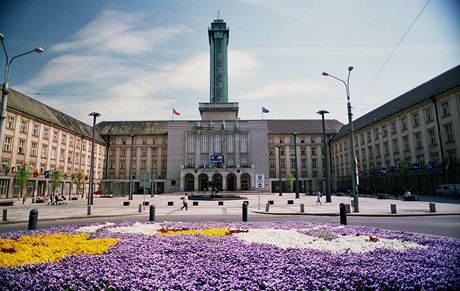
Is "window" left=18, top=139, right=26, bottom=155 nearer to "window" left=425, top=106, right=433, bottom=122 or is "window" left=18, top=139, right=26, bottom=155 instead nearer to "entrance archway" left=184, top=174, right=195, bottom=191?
"entrance archway" left=184, top=174, right=195, bottom=191

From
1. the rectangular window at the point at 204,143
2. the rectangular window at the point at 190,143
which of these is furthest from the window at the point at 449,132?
the rectangular window at the point at 190,143

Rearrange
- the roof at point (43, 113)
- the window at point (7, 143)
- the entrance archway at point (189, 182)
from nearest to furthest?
the window at point (7, 143) → the roof at point (43, 113) → the entrance archway at point (189, 182)

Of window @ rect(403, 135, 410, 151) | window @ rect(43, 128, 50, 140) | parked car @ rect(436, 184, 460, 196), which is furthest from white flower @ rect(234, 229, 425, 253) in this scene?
window @ rect(43, 128, 50, 140)

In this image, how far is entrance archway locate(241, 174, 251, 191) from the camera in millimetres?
78938

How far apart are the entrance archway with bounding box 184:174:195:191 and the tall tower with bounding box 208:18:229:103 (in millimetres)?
24890

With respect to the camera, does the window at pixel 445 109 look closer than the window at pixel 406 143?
Yes

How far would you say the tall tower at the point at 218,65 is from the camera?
3334 inches

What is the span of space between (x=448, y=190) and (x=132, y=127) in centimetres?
8870

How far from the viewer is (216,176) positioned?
258 feet

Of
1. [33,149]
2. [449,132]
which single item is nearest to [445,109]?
[449,132]

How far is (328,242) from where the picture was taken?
8.95 meters

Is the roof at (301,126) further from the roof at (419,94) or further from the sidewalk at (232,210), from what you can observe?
the sidewalk at (232,210)

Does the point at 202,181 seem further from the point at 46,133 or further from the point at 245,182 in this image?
the point at 46,133

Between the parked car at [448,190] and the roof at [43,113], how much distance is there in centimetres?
6557
